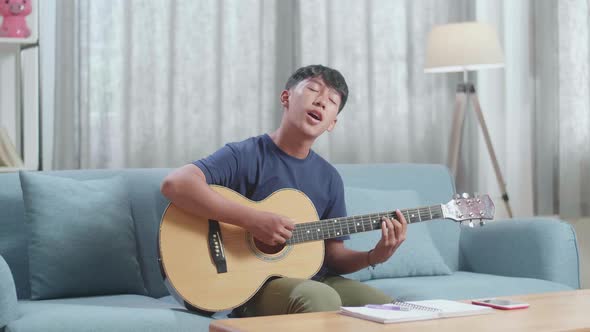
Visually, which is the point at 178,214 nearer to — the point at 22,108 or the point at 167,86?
the point at 22,108

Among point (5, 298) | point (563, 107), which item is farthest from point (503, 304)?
point (563, 107)

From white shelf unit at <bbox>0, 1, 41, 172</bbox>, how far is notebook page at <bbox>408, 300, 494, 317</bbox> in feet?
5.64

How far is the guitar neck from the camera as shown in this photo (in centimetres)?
225

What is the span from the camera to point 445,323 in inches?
66.2

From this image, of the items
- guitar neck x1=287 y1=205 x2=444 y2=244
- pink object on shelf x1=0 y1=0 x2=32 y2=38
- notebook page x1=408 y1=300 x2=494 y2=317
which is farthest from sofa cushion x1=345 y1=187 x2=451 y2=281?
pink object on shelf x1=0 y1=0 x2=32 y2=38

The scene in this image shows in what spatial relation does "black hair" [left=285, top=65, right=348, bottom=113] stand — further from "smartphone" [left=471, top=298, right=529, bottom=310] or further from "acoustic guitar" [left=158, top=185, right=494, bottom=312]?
"smartphone" [left=471, top=298, right=529, bottom=310]

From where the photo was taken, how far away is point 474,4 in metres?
4.20

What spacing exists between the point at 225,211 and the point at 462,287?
2.79 ft

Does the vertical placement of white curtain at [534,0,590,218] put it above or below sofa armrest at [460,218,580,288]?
above

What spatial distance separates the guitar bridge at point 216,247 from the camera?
7.08 feet

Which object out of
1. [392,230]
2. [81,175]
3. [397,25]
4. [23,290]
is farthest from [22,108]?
[397,25]

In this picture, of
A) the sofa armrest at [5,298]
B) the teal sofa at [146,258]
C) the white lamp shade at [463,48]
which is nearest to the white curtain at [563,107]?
the white lamp shade at [463,48]

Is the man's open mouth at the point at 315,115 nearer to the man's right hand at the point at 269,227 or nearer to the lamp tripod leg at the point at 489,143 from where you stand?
the man's right hand at the point at 269,227

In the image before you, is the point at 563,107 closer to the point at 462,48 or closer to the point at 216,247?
the point at 462,48
